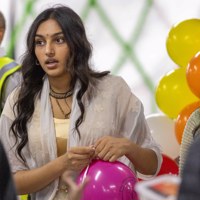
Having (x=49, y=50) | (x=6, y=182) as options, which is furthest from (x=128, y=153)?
(x=6, y=182)

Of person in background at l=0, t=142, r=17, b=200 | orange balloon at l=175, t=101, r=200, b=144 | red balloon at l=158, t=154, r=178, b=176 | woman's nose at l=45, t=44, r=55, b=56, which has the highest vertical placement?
woman's nose at l=45, t=44, r=55, b=56

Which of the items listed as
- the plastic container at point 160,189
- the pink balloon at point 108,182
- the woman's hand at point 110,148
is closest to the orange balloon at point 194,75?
the woman's hand at point 110,148

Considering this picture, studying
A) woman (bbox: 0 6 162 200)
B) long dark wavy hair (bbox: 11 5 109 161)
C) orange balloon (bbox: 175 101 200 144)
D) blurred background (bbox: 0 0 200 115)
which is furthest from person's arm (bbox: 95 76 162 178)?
blurred background (bbox: 0 0 200 115)

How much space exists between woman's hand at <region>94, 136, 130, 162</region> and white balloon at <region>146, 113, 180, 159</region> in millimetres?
1242

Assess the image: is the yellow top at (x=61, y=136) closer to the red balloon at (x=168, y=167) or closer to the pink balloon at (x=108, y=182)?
the pink balloon at (x=108, y=182)

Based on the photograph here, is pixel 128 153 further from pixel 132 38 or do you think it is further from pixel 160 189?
pixel 132 38

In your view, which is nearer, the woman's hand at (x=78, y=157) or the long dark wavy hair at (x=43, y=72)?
the woman's hand at (x=78, y=157)

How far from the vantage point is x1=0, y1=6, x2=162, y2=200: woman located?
1.94 metres

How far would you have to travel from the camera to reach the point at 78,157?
181 cm

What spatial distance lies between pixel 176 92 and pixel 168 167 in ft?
1.14

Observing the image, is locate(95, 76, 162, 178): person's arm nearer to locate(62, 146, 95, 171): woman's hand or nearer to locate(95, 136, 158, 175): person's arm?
locate(95, 136, 158, 175): person's arm

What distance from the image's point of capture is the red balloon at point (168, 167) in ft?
9.26

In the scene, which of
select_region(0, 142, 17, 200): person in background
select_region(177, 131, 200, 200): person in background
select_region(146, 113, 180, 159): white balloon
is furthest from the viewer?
select_region(146, 113, 180, 159): white balloon

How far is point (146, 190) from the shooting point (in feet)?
2.87
